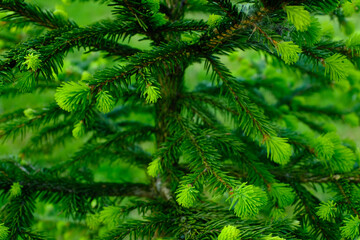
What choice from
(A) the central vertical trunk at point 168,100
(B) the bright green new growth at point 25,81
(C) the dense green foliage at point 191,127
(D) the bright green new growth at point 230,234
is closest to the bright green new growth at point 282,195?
(C) the dense green foliage at point 191,127

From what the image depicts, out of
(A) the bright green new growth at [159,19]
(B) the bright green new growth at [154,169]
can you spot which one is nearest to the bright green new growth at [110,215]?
(B) the bright green new growth at [154,169]

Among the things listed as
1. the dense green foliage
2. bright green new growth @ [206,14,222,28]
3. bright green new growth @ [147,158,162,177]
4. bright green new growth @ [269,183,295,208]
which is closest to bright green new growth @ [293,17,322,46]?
the dense green foliage

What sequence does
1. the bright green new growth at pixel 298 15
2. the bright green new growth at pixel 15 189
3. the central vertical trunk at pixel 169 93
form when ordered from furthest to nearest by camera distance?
the central vertical trunk at pixel 169 93 → the bright green new growth at pixel 15 189 → the bright green new growth at pixel 298 15

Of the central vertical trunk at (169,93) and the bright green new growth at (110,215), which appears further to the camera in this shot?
the central vertical trunk at (169,93)

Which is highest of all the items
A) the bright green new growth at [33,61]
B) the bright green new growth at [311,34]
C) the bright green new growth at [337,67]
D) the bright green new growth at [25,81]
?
the bright green new growth at [311,34]

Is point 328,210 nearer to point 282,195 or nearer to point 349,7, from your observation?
point 282,195

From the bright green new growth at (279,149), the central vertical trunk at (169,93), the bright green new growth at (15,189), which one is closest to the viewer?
the bright green new growth at (279,149)

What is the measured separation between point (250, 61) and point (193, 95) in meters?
1.15

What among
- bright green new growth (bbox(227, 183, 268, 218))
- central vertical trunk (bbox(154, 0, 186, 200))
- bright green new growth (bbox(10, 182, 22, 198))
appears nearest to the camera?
bright green new growth (bbox(227, 183, 268, 218))

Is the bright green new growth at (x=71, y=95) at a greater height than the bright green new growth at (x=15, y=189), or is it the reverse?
the bright green new growth at (x=71, y=95)

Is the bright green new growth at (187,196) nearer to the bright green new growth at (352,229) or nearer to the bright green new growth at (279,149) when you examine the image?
the bright green new growth at (279,149)

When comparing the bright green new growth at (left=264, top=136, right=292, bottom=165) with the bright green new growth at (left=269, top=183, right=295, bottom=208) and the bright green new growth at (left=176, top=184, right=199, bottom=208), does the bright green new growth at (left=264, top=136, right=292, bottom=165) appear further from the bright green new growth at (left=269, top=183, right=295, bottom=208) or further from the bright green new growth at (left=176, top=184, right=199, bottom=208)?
the bright green new growth at (left=176, top=184, right=199, bottom=208)

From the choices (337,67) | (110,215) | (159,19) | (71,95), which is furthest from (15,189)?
(337,67)

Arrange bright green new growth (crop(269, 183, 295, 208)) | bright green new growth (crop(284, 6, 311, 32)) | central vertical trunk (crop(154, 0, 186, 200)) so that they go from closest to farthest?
bright green new growth (crop(284, 6, 311, 32)), bright green new growth (crop(269, 183, 295, 208)), central vertical trunk (crop(154, 0, 186, 200))
